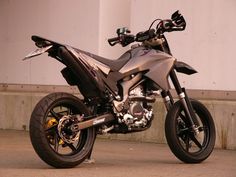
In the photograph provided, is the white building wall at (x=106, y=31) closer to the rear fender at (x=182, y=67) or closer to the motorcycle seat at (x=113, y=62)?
the rear fender at (x=182, y=67)

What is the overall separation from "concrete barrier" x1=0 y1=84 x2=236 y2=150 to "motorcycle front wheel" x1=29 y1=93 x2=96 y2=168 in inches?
124

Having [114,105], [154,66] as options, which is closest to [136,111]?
[114,105]

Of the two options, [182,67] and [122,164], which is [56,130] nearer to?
[122,164]

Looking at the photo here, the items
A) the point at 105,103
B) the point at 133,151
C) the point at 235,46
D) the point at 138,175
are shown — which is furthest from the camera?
the point at 235,46

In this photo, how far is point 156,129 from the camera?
9.85m

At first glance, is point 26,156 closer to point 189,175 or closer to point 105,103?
point 105,103

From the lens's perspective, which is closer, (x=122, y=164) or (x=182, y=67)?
(x=122, y=164)

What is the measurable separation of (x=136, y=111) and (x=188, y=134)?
802 mm

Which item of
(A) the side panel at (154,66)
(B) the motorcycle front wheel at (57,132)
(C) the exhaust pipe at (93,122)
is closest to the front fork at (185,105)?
(A) the side panel at (154,66)

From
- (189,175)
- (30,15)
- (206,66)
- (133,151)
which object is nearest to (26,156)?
(133,151)

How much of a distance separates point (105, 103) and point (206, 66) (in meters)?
3.44

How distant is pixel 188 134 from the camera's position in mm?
7422

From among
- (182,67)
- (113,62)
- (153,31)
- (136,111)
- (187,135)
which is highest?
(153,31)

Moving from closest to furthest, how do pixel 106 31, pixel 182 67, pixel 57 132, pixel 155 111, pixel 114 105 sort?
pixel 57 132 → pixel 114 105 → pixel 182 67 → pixel 155 111 → pixel 106 31
